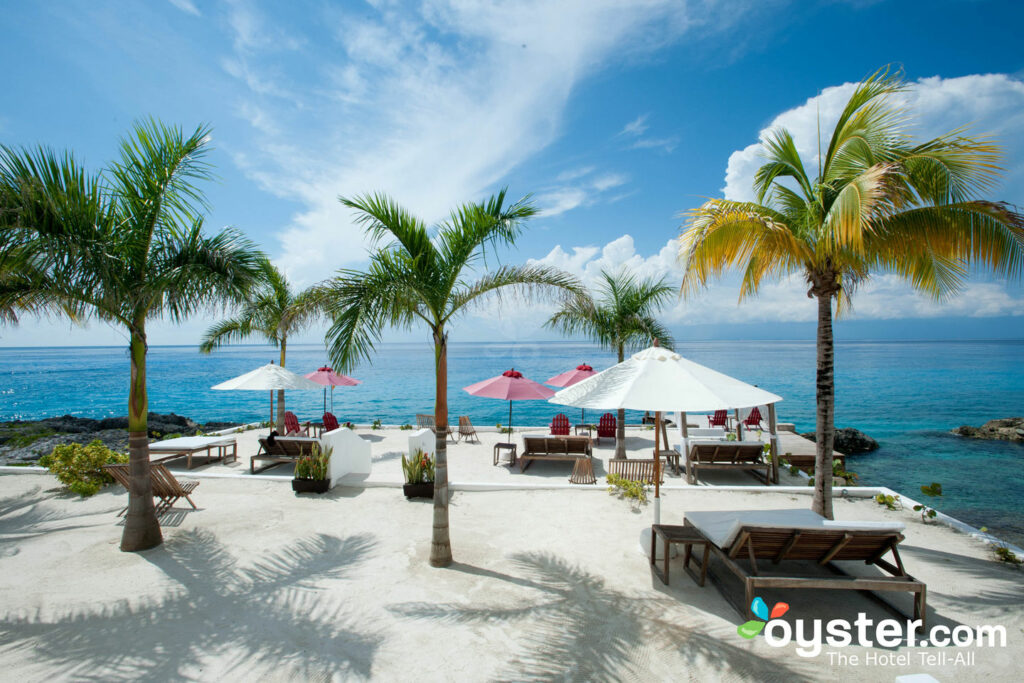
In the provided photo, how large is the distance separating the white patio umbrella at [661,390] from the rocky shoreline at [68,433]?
15614 mm

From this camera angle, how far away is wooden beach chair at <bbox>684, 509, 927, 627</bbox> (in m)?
4.39

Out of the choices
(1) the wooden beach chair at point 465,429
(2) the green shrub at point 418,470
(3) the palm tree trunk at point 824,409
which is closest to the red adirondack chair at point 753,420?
(1) the wooden beach chair at point 465,429

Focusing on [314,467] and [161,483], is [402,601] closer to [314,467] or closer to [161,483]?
[314,467]

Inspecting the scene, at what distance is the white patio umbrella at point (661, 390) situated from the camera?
5173 millimetres

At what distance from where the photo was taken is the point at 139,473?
240 inches

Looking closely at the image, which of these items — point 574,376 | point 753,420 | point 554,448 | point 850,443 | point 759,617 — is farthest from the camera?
point 850,443

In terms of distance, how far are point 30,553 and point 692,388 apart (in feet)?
27.5

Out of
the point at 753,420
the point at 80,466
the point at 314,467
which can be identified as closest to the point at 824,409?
the point at 314,467

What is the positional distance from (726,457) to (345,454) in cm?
792

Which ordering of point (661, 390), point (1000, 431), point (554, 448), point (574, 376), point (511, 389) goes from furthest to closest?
point (1000, 431), point (574, 376), point (511, 389), point (554, 448), point (661, 390)

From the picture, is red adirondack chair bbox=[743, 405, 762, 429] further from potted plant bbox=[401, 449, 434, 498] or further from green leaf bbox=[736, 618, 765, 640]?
green leaf bbox=[736, 618, 765, 640]

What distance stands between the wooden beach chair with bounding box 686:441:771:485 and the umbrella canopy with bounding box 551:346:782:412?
4509 mm

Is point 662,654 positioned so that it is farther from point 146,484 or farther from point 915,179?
point 146,484

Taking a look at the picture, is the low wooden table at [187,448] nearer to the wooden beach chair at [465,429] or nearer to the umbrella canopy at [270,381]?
the umbrella canopy at [270,381]
